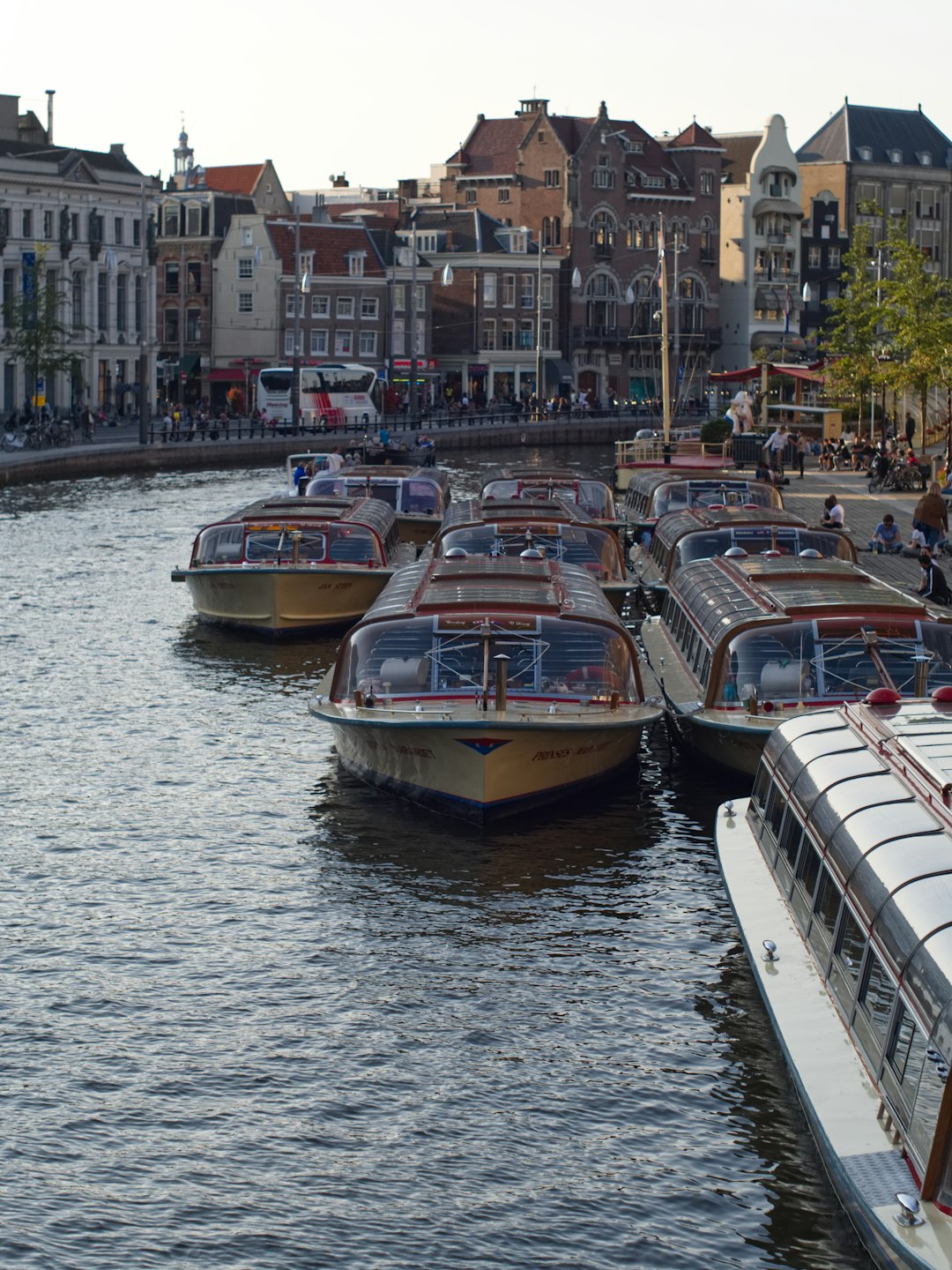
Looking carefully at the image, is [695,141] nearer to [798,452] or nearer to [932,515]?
[798,452]

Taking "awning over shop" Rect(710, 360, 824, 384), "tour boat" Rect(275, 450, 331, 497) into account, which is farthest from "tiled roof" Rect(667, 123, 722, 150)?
"tour boat" Rect(275, 450, 331, 497)

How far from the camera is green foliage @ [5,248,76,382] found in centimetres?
9956

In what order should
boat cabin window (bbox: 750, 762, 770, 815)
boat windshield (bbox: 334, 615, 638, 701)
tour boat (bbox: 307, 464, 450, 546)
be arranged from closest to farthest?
boat cabin window (bbox: 750, 762, 770, 815)
boat windshield (bbox: 334, 615, 638, 701)
tour boat (bbox: 307, 464, 450, 546)

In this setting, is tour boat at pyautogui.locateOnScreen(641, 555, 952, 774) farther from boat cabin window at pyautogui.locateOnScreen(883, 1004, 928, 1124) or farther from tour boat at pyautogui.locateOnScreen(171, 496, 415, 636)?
tour boat at pyautogui.locateOnScreen(171, 496, 415, 636)

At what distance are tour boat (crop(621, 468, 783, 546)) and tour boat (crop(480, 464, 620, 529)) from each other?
67 cm

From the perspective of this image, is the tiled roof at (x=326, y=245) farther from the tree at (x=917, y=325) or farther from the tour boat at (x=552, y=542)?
the tour boat at (x=552, y=542)

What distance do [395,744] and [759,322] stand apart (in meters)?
142

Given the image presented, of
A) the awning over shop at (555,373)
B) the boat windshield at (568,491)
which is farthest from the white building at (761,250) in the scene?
the boat windshield at (568,491)

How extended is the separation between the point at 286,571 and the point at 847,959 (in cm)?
2368

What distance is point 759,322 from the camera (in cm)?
16038

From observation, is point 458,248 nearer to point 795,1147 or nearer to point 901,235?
point 901,235

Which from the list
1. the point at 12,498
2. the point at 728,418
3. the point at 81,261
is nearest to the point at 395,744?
the point at 12,498

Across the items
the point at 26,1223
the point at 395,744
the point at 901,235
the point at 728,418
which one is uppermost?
the point at 901,235

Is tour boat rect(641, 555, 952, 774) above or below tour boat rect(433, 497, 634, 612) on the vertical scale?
below
